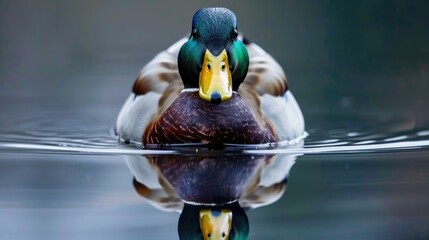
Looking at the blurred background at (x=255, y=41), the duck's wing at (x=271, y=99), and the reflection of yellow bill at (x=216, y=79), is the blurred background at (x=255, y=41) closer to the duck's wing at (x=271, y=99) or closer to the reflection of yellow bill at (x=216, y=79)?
the duck's wing at (x=271, y=99)

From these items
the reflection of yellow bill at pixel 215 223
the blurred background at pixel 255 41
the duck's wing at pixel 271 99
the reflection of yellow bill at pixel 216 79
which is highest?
the reflection of yellow bill at pixel 216 79

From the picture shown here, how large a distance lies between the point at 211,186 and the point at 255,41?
24.4ft

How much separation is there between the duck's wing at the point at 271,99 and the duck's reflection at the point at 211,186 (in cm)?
78

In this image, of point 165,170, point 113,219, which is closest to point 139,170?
point 165,170

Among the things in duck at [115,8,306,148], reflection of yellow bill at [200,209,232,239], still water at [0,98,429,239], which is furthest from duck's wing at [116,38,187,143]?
reflection of yellow bill at [200,209,232,239]

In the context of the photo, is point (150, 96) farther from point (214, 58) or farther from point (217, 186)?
point (217, 186)

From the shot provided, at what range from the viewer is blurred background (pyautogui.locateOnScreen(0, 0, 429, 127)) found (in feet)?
36.0

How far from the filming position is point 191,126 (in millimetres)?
8281

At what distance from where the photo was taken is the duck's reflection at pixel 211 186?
5.94 metres

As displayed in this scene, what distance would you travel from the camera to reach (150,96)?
904 cm

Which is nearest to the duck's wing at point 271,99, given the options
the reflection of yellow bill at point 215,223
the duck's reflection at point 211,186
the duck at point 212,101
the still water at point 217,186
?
the duck at point 212,101

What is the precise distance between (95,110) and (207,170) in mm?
3087

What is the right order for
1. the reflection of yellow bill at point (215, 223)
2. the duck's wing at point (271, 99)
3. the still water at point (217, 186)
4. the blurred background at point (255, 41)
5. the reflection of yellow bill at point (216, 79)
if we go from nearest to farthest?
the reflection of yellow bill at point (215, 223) < the still water at point (217, 186) < the reflection of yellow bill at point (216, 79) < the duck's wing at point (271, 99) < the blurred background at point (255, 41)

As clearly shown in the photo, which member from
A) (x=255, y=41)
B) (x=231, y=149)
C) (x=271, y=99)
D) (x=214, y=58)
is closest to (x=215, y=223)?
(x=231, y=149)
